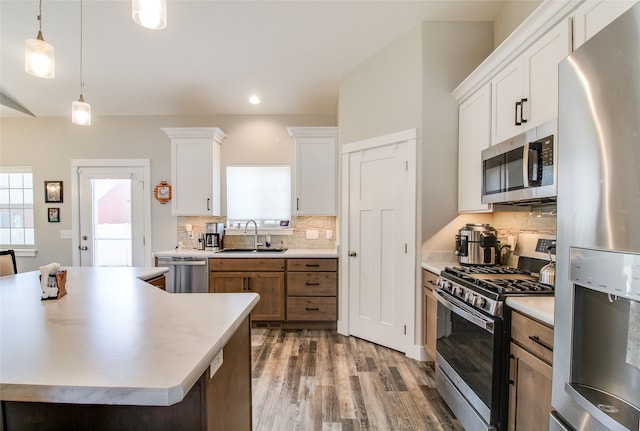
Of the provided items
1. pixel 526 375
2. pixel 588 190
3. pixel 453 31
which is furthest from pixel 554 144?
pixel 453 31

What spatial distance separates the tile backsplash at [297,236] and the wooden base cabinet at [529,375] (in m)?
2.75

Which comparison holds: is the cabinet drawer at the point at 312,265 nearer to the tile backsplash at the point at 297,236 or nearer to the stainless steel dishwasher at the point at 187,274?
the tile backsplash at the point at 297,236

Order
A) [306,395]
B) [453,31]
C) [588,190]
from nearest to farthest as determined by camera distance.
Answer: [588,190], [306,395], [453,31]

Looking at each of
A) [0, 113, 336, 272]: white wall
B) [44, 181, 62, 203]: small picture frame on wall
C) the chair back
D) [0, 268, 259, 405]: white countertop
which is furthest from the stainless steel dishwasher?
[44, 181, 62, 203]: small picture frame on wall

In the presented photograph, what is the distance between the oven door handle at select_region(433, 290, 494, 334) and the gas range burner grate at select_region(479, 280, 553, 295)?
167 mm

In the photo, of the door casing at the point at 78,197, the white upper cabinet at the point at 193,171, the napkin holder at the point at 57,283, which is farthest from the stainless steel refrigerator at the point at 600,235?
the door casing at the point at 78,197

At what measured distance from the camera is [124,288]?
1683 mm

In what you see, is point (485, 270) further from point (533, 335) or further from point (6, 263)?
point (6, 263)

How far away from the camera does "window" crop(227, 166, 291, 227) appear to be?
411 cm

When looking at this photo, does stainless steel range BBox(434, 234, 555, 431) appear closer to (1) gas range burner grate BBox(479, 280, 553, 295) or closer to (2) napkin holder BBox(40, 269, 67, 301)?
(1) gas range burner grate BBox(479, 280, 553, 295)

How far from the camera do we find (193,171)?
3879mm

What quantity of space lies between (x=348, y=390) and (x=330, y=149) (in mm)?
2644

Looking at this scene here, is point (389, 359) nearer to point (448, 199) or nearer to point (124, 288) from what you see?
point (448, 199)

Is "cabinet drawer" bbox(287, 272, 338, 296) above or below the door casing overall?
below
